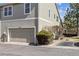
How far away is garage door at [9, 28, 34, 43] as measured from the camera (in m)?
24.8

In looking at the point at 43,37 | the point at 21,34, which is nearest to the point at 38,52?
the point at 43,37

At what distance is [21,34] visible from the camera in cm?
2556

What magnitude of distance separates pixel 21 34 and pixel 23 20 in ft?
→ 6.55

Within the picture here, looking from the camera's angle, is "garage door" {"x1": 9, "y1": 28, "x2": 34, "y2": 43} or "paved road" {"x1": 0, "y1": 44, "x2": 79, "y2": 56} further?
"garage door" {"x1": 9, "y1": 28, "x2": 34, "y2": 43}

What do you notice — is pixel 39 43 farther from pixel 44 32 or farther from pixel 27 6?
pixel 27 6

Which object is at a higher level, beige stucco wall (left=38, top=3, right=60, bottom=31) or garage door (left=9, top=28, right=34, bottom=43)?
beige stucco wall (left=38, top=3, right=60, bottom=31)

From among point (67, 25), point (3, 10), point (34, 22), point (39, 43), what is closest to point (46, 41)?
point (39, 43)

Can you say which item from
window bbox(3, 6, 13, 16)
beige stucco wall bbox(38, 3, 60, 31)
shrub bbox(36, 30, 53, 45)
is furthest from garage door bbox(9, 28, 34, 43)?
window bbox(3, 6, 13, 16)

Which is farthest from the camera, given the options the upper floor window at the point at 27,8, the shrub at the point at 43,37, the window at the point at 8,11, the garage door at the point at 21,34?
the window at the point at 8,11

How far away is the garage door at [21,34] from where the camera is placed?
24766mm

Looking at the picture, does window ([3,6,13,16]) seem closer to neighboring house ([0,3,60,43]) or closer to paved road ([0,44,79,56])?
neighboring house ([0,3,60,43])

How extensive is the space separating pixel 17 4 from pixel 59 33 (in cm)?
848

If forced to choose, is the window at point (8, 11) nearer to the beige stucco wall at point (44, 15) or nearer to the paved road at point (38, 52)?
the beige stucco wall at point (44, 15)

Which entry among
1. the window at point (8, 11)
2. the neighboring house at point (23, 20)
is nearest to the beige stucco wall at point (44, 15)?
the neighboring house at point (23, 20)
